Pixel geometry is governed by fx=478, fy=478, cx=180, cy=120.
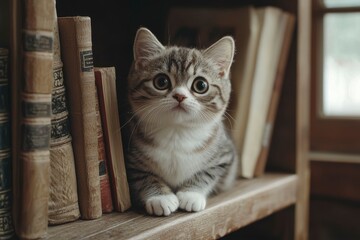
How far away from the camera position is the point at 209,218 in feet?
2.91

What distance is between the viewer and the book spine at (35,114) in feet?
2.09

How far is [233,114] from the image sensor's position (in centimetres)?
116

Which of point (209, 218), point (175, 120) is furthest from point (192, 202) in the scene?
point (175, 120)

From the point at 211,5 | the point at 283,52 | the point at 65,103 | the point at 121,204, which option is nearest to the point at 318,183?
the point at 283,52

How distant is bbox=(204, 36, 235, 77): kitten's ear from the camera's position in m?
0.97

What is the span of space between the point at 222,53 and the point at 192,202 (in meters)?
0.32

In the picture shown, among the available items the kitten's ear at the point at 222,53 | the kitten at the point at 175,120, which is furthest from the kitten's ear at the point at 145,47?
the kitten's ear at the point at 222,53

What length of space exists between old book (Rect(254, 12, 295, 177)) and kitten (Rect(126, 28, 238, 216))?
0.20m

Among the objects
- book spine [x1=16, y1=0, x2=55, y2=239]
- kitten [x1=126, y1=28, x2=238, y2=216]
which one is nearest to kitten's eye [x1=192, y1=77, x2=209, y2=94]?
kitten [x1=126, y1=28, x2=238, y2=216]

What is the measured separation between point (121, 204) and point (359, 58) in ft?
3.21

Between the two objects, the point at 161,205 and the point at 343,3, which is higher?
the point at 343,3

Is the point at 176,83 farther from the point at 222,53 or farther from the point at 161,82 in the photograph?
the point at 222,53

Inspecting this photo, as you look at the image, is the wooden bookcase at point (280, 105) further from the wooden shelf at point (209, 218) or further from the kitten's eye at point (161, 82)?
the kitten's eye at point (161, 82)

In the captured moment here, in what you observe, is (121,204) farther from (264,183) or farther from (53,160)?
(264,183)
